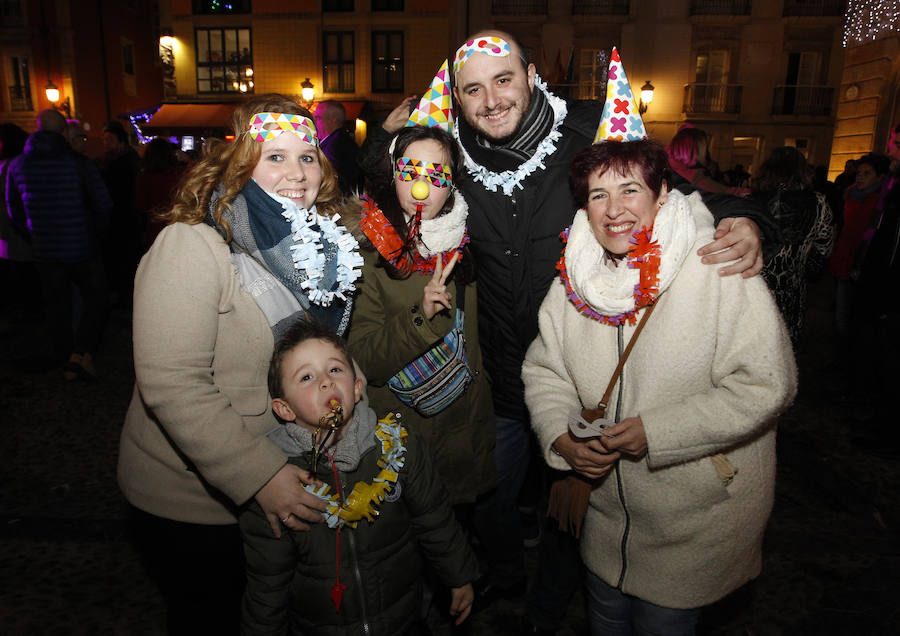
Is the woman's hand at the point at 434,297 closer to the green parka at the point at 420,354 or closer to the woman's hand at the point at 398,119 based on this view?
the green parka at the point at 420,354

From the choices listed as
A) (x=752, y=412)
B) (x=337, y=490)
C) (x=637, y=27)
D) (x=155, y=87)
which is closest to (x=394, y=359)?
(x=337, y=490)

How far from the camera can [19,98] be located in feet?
72.9

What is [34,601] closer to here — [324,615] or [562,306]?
[324,615]

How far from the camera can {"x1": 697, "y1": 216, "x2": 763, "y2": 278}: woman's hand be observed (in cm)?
176

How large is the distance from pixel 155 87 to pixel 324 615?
107 feet

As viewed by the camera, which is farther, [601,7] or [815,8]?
[601,7]

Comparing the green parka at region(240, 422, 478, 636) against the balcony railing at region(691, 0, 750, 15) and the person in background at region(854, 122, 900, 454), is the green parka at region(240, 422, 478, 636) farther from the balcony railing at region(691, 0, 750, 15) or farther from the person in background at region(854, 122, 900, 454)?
the balcony railing at region(691, 0, 750, 15)

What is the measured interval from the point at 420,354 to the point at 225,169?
976 mm

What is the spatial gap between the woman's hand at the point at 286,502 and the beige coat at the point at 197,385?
0.03 m

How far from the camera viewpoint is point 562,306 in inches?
83.3

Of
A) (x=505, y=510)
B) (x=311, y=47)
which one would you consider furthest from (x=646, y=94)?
(x=505, y=510)

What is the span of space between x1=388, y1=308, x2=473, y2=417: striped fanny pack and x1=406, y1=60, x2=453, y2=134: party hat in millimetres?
858

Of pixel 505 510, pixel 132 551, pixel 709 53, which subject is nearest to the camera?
pixel 505 510

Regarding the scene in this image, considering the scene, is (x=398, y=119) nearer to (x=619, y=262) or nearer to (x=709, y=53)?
(x=619, y=262)
